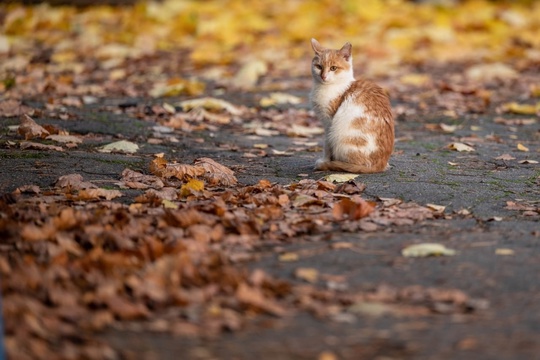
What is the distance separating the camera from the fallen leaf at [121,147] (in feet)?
21.6

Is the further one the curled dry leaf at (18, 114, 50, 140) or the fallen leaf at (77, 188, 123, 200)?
the curled dry leaf at (18, 114, 50, 140)

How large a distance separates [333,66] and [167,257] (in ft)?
9.81

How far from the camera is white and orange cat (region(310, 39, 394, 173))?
5.98 meters

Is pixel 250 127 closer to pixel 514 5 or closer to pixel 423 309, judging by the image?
pixel 423 309

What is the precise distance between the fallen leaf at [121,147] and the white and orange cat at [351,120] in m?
1.50

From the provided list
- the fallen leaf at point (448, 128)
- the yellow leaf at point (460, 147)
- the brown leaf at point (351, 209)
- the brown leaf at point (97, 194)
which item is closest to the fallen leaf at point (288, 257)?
the brown leaf at point (351, 209)

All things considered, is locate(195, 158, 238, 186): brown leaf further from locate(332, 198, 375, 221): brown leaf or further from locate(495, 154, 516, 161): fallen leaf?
locate(495, 154, 516, 161): fallen leaf

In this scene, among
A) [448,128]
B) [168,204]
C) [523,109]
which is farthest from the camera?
[523,109]

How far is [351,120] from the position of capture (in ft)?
19.8

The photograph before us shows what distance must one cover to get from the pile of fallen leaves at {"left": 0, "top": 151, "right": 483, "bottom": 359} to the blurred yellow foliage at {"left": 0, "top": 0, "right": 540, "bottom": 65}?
7035 millimetres

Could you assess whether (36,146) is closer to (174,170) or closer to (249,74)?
(174,170)

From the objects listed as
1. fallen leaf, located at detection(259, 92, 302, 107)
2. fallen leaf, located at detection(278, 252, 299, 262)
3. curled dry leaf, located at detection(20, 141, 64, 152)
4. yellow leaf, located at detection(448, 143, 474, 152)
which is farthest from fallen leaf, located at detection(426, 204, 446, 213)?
fallen leaf, located at detection(259, 92, 302, 107)

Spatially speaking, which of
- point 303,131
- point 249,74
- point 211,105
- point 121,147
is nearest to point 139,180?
point 121,147

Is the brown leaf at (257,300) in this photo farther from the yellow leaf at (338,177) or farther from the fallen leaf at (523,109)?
the fallen leaf at (523,109)
